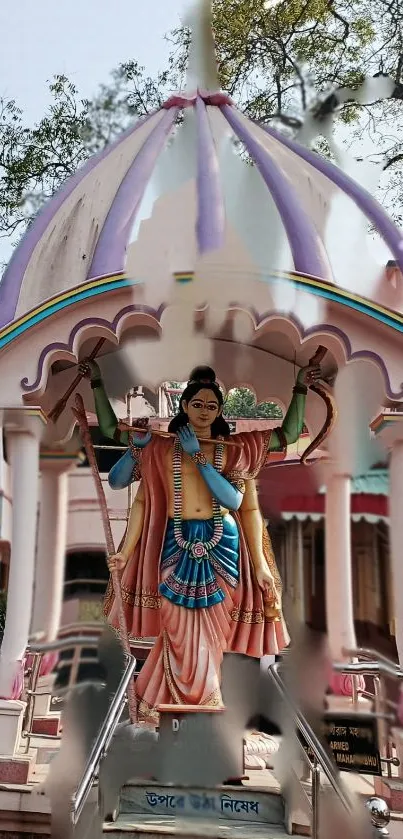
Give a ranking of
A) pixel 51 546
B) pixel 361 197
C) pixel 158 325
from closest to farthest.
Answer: pixel 158 325, pixel 51 546, pixel 361 197

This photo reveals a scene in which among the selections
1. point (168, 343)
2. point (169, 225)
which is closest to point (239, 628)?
point (168, 343)

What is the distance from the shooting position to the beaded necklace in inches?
194

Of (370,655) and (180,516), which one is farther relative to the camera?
(180,516)

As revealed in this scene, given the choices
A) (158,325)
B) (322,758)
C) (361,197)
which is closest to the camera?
(322,758)

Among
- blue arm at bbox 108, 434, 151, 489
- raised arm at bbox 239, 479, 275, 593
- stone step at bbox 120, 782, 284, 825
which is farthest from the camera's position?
blue arm at bbox 108, 434, 151, 489

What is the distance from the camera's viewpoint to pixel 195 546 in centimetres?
493

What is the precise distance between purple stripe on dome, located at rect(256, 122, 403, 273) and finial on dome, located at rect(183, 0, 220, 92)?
2.41ft

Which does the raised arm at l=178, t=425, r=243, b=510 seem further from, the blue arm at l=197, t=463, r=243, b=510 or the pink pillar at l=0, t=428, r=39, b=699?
the pink pillar at l=0, t=428, r=39, b=699

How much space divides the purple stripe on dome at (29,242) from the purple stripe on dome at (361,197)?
123 centimetres

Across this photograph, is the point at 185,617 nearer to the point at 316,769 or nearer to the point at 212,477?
the point at 212,477

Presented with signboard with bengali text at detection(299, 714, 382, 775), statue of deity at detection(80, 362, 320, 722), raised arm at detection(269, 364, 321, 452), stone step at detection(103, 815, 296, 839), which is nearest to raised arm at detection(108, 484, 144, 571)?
statue of deity at detection(80, 362, 320, 722)

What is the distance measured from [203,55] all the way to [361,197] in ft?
6.59

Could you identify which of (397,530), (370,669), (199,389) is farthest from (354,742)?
(199,389)

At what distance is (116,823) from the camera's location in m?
4.06
